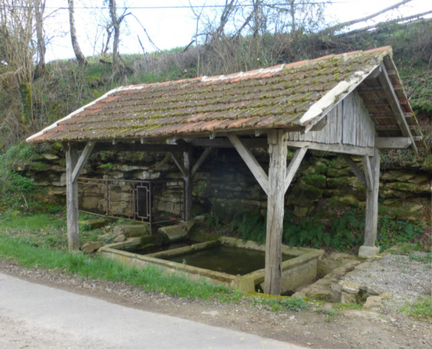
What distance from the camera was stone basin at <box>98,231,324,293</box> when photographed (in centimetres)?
582

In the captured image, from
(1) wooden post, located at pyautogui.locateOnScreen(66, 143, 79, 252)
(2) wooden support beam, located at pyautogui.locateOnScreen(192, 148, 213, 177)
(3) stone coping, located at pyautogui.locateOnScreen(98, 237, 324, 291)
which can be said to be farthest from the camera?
(2) wooden support beam, located at pyautogui.locateOnScreen(192, 148, 213, 177)

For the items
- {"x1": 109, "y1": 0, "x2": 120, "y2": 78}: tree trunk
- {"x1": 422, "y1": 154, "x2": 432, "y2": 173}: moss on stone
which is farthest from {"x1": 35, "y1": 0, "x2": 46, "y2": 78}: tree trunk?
{"x1": 422, "y1": 154, "x2": 432, "y2": 173}: moss on stone

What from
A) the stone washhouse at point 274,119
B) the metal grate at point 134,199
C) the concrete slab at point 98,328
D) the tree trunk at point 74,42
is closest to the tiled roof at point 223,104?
the stone washhouse at point 274,119

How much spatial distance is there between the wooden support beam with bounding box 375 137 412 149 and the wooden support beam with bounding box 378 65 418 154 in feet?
0.37

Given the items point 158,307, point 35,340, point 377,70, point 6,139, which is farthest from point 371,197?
point 6,139

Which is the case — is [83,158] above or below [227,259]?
above

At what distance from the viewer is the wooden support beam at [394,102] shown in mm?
6523

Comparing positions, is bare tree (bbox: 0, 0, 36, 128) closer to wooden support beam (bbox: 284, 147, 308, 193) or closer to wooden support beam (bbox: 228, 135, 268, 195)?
wooden support beam (bbox: 228, 135, 268, 195)

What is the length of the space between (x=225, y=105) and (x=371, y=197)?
4.06m

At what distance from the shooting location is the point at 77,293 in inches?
205

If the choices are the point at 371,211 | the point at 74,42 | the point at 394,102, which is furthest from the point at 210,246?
the point at 74,42

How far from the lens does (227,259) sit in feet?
27.4

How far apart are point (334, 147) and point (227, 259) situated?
3.52 metres

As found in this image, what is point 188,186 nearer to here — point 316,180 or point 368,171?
point 316,180
